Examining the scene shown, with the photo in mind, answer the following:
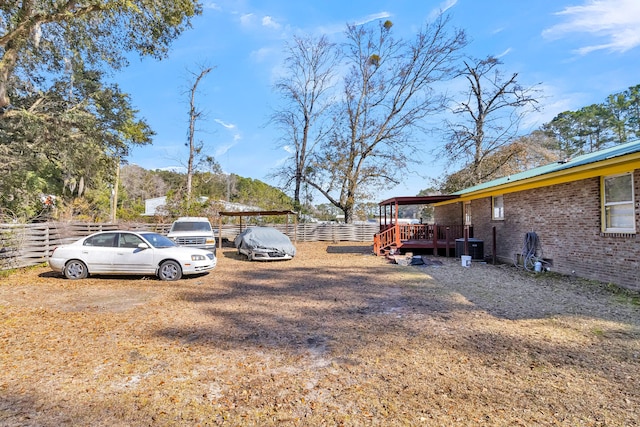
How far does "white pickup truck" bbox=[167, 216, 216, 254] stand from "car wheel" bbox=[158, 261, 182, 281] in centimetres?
345

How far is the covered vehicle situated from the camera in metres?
13.8

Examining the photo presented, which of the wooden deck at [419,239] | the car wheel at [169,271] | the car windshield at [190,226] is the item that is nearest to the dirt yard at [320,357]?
the car wheel at [169,271]

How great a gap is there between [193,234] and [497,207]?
41.0 ft

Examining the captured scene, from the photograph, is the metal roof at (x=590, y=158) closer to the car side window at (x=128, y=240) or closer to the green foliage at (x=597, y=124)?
the car side window at (x=128, y=240)

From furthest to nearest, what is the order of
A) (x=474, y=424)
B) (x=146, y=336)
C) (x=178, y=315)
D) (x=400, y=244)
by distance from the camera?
(x=400, y=244)
(x=178, y=315)
(x=146, y=336)
(x=474, y=424)

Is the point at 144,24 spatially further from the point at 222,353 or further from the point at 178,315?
the point at 222,353

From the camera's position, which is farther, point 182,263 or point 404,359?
point 182,263

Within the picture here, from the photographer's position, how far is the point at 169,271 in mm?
9086

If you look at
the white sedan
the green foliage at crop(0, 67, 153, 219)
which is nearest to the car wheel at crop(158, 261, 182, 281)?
the white sedan

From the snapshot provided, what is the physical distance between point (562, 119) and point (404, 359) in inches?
1768

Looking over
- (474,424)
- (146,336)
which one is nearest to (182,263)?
(146,336)

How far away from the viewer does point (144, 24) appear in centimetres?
1111

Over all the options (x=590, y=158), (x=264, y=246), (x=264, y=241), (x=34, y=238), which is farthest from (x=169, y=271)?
(x=590, y=158)

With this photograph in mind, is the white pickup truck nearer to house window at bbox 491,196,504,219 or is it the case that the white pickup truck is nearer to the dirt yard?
the dirt yard
